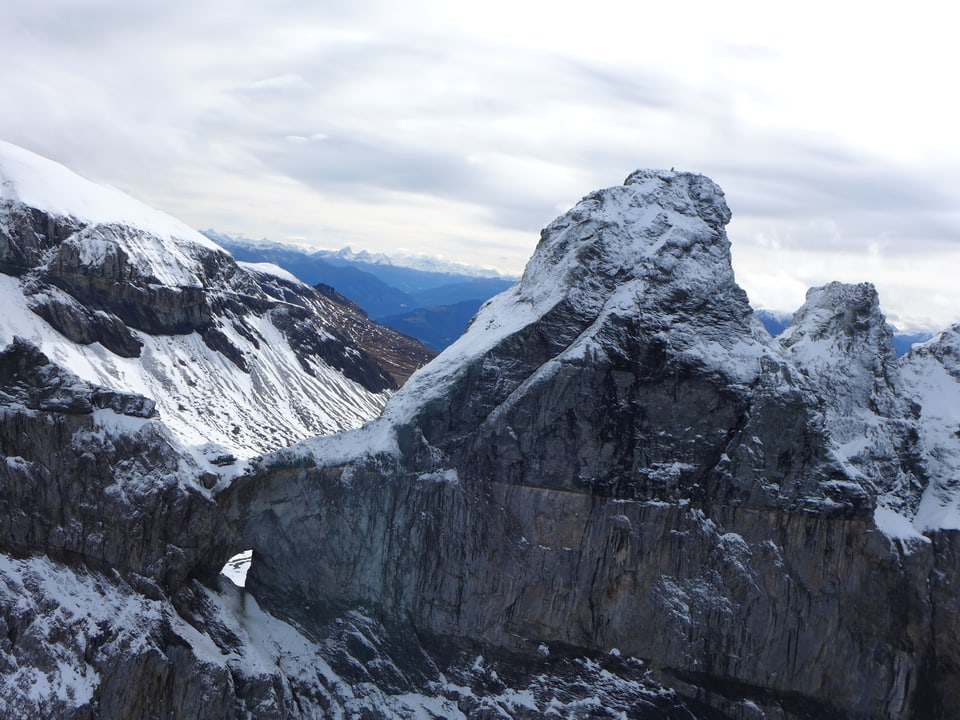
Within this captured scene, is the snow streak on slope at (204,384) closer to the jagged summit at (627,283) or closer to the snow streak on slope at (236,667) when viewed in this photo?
the snow streak on slope at (236,667)

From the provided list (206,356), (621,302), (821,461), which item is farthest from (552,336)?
(206,356)

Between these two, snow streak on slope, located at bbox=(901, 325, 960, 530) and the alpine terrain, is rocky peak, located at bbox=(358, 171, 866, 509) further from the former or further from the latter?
snow streak on slope, located at bbox=(901, 325, 960, 530)

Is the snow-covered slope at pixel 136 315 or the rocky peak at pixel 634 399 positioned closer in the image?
the rocky peak at pixel 634 399

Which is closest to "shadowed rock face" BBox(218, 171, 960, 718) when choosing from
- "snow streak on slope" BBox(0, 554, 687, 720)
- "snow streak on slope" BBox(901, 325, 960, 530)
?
"snow streak on slope" BBox(901, 325, 960, 530)

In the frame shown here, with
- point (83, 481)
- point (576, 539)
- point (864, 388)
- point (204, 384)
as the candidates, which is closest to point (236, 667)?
point (83, 481)

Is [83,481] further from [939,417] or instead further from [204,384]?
[204,384]

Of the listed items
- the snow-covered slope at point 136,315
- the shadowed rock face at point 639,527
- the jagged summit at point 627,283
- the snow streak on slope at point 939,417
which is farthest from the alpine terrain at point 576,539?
the snow-covered slope at point 136,315
